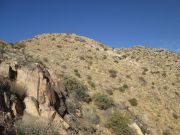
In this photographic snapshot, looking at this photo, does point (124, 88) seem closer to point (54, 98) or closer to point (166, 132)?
point (166, 132)

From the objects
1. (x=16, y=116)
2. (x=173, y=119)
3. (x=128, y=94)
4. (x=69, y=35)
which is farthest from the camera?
(x=69, y=35)

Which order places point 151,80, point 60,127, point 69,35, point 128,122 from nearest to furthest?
point 60,127 < point 128,122 < point 151,80 < point 69,35

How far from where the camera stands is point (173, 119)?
95.7ft

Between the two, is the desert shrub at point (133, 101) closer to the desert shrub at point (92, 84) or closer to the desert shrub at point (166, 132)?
the desert shrub at point (92, 84)

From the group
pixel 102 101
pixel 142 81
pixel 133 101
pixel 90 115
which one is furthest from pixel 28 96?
pixel 142 81

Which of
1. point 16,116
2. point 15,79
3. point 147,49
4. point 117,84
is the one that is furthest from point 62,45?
point 147,49

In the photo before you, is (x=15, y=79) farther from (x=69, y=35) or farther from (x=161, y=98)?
(x=69, y=35)

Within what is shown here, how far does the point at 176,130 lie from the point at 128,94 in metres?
6.26

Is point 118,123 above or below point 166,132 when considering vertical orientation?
above

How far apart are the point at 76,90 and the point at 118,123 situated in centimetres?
544

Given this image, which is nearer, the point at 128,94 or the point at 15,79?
the point at 15,79

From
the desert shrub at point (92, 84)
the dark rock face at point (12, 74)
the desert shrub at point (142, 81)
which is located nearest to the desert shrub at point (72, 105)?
the dark rock face at point (12, 74)

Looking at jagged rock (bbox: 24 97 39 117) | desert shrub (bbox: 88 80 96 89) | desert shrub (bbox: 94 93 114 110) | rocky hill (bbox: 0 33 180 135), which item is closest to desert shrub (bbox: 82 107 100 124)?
rocky hill (bbox: 0 33 180 135)

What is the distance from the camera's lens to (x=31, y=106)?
16.1m
